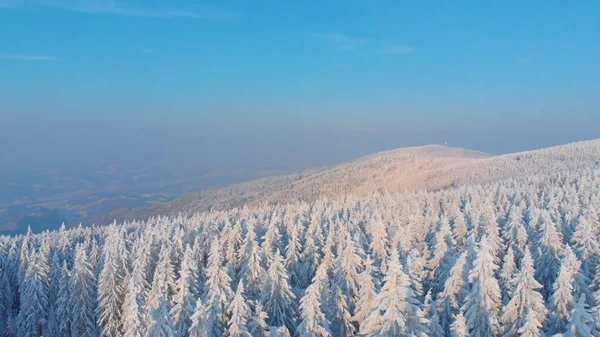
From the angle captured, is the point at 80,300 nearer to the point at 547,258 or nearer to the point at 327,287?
the point at 327,287

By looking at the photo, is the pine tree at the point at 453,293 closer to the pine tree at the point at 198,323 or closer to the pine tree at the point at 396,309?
the pine tree at the point at 396,309

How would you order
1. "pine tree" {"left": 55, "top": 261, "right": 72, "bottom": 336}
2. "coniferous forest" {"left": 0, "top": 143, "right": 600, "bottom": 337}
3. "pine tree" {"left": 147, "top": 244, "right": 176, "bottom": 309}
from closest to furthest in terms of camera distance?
"coniferous forest" {"left": 0, "top": 143, "right": 600, "bottom": 337}
"pine tree" {"left": 147, "top": 244, "right": 176, "bottom": 309}
"pine tree" {"left": 55, "top": 261, "right": 72, "bottom": 336}

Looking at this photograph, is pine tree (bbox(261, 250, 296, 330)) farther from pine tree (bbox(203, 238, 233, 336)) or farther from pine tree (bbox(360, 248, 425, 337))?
pine tree (bbox(360, 248, 425, 337))

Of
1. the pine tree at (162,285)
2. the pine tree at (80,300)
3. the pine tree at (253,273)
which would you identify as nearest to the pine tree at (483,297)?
the pine tree at (253,273)

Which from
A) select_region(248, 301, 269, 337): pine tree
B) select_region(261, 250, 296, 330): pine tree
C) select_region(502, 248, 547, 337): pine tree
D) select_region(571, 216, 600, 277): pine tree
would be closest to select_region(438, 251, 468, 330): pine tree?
select_region(502, 248, 547, 337): pine tree

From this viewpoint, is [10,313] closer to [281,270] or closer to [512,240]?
[281,270]
